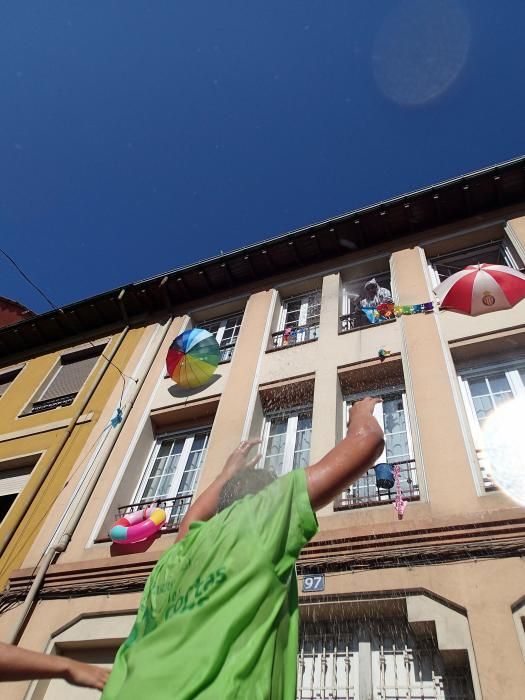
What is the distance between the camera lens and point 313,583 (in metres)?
4.61

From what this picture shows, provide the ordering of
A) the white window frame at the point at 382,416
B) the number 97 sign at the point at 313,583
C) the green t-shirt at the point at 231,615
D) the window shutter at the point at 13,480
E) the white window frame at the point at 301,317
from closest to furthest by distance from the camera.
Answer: the green t-shirt at the point at 231,615
the number 97 sign at the point at 313,583
the white window frame at the point at 382,416
the window shutter at the point at 13,480
the white window frame at the point at 301,317

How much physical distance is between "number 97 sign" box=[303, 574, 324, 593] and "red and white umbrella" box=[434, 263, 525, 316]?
4.11 meters

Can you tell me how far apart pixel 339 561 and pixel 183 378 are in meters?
4.50

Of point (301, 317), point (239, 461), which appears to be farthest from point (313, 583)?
point (301, 317)

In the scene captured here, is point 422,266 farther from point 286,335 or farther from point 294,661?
point 294,661

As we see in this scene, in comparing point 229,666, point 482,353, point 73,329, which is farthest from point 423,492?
point 73,329

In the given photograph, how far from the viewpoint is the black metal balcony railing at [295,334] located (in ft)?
28.6

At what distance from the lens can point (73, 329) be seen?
12219 millimetres

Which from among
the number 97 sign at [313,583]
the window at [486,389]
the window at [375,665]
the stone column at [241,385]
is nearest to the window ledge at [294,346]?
the stone column at [241,385]

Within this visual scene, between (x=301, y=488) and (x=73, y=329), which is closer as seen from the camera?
(x=301, y=488)

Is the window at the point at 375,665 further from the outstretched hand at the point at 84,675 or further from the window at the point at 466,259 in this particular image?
the window at the point at 466,259

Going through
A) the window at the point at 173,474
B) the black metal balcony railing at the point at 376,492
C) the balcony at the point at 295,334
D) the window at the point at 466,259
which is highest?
the window at the point at 466,259

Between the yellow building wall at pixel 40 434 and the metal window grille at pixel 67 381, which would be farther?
the metal window grille at pixel 67 381

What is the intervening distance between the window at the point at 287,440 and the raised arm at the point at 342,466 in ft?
16.8
